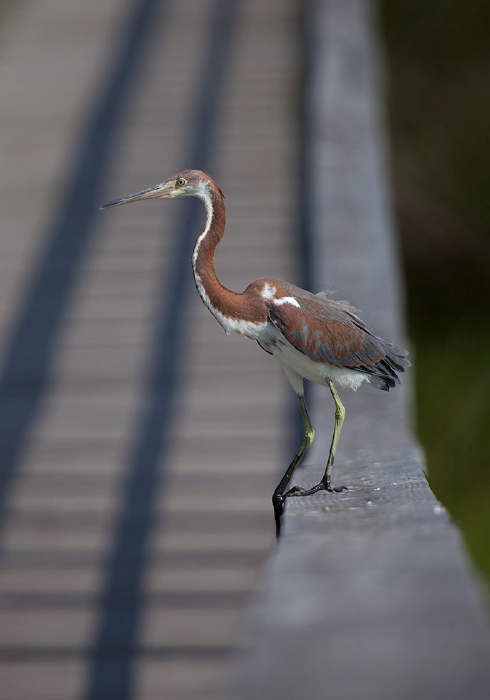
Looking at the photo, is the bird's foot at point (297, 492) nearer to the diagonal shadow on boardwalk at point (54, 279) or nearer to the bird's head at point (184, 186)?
the bird's head at point (184, 186)

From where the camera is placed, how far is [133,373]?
455 cm

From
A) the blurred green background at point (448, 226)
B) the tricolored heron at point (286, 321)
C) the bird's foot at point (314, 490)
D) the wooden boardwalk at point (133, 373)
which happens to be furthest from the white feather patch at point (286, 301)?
the blurred green background at point (448, 226)

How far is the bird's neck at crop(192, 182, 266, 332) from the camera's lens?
1.73m

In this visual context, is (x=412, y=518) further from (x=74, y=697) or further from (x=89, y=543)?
(x=89, y=543)

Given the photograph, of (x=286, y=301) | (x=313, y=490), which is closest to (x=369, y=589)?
(x=313, y=490)


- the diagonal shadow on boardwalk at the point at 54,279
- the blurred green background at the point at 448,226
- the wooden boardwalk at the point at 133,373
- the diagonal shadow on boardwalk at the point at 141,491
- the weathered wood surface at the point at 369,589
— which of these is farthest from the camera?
the blurred green background at the point at 448,226

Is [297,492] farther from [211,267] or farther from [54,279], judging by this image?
[54,279]

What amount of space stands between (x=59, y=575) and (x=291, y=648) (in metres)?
2.78

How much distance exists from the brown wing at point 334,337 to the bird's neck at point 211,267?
83 millimetres

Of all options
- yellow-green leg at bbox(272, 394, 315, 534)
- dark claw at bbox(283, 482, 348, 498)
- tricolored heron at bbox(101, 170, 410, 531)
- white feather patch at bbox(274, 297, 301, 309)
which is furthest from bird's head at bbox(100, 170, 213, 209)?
dark claw at bbox(283, 482, 348, 498)

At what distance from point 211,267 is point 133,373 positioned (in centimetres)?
287

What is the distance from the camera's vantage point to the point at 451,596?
105cm

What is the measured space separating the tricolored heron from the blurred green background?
272 cm

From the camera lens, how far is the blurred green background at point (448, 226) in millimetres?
5086
